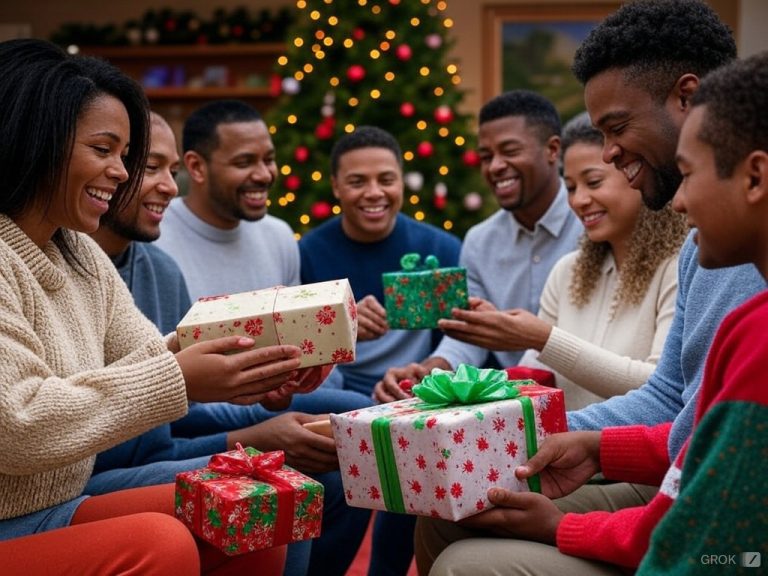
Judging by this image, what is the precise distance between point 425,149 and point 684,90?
360cm

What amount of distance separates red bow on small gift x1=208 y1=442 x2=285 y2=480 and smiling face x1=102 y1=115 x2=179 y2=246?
31.1 inches

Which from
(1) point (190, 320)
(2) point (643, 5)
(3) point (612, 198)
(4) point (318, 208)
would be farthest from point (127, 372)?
(4) point (318, 208)

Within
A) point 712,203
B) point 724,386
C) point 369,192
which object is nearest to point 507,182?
point 369,192

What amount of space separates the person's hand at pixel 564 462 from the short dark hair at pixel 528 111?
1.89 m

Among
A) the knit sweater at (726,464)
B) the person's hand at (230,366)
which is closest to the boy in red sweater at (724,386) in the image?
the knit sweater at (726,464)

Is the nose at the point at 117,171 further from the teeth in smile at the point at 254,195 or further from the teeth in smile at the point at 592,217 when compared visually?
the teeth in smile at the point at 254,195

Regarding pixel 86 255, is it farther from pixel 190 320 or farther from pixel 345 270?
pixel 345 270

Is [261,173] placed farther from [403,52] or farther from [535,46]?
[535,46]

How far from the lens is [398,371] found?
108 inches

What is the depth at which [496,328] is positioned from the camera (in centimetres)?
255

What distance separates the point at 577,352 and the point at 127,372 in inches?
46.4

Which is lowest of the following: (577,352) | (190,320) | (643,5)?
(577,352)

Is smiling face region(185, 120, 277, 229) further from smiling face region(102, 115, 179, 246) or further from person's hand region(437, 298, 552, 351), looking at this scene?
person's hand region(437, 298, 552, 351)

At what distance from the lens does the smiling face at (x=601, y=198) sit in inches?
99.0
